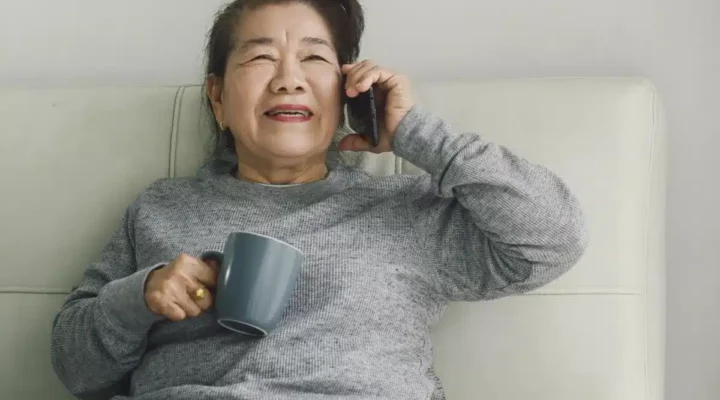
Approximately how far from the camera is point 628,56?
4.52ft

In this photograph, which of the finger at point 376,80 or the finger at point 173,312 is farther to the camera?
the finger at point 376,80

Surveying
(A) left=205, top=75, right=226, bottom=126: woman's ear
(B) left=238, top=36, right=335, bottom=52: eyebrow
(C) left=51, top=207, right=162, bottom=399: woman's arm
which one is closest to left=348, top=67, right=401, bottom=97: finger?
(B) left=238, top=36, right=335, bottom=52: eyebrow

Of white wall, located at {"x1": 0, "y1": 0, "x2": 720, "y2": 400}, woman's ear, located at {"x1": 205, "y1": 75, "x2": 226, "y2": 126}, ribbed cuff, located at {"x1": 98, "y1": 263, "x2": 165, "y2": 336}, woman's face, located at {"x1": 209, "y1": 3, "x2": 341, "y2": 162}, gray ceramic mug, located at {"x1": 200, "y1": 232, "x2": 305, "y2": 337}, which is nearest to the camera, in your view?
gray ceramic mug, located at {"x1": 200, "y1": 232, "x2": 305, "y2": 337}

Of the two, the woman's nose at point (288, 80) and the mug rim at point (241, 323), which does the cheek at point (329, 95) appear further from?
the mug rim at point (241, 323)

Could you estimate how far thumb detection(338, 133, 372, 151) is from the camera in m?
1.15

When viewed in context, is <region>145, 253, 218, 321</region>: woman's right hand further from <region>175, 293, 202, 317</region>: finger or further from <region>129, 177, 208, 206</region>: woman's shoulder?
<region>129, 177, 208, 206</region>: woman's shoulder

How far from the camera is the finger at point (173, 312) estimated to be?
97 centimetres

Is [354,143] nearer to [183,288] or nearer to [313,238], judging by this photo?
[313,238]

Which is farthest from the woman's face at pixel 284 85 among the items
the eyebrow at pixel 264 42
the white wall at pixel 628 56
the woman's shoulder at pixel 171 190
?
the white wall at pixel 628 56

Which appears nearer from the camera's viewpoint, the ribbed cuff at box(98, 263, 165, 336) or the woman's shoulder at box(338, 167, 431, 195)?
the ribbed cuff at box(98, 263, 165, 336)

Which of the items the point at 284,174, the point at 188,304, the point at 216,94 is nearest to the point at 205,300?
the point at 188,304

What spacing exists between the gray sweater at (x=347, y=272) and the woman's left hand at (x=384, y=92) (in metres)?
0.02

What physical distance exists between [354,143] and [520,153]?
25cm

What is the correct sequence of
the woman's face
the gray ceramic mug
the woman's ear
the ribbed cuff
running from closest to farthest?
the gray ceramic mug
the ribbed cuff
the woman's face
the woman's ear
